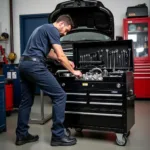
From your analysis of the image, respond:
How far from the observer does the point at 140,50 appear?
4977 mm

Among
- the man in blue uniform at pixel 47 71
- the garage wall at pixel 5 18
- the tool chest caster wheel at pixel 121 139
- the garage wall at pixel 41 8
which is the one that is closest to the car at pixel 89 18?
the man in blue uniform at pixel 47 71

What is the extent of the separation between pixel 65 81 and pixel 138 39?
315 centimetres

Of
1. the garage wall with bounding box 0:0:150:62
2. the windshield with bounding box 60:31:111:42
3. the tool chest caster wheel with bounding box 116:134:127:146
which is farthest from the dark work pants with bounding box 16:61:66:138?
the garage wall with bounding box 0:0:150:62

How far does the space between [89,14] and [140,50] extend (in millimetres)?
2192

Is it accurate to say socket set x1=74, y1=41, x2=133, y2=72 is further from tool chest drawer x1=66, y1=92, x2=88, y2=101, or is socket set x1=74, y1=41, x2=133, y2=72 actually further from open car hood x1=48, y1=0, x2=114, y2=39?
tool chest drawer x1=66, y1=92, x2=88, y2=101

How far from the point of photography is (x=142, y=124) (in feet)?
9.84

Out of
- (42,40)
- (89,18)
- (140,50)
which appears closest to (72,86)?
(42,40)

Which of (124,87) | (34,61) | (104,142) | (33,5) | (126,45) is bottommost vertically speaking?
(104,142)

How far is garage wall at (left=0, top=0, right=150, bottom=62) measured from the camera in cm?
531

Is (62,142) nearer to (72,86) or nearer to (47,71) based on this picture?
(72,86)

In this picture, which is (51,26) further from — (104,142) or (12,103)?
(12,103)

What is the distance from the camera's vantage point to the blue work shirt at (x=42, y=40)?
221 cm

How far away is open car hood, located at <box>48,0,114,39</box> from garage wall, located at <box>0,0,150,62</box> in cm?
228

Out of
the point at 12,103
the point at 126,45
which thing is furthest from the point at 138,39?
the point at 12,103
